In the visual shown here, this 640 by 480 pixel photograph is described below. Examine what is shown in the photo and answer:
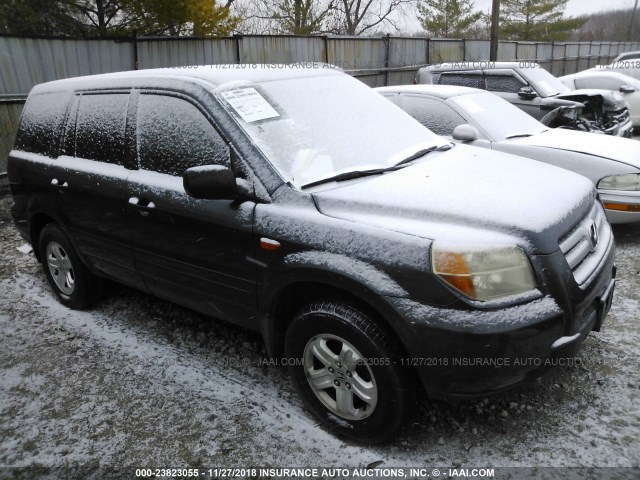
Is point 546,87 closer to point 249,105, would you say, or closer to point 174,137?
point 249,105

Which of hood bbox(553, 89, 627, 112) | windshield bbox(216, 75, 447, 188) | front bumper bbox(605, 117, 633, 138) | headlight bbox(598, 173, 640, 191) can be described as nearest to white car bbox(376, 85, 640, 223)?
headlight bbox(598, 173, 640, 191)

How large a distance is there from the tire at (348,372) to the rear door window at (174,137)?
100 cm

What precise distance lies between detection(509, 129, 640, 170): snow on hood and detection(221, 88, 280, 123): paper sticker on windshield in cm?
337

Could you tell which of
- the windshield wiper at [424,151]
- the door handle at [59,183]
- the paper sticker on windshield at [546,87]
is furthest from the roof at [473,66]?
the door handle at [59,183]

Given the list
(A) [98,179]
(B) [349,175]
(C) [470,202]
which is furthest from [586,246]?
(A) [98,179]

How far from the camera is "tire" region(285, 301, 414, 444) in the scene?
7.50 ft

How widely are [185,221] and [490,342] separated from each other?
5.77ft

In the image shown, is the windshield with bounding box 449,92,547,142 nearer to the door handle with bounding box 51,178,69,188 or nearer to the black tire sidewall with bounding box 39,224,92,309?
the door handle with bounding box 51,178,69,188

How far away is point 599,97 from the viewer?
8.88 metres

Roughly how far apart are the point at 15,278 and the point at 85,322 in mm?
1434

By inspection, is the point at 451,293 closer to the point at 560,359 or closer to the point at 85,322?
the point at 560,359

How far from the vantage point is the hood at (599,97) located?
864 cm

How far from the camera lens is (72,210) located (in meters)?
3.67

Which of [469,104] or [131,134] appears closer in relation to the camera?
[131,134]
